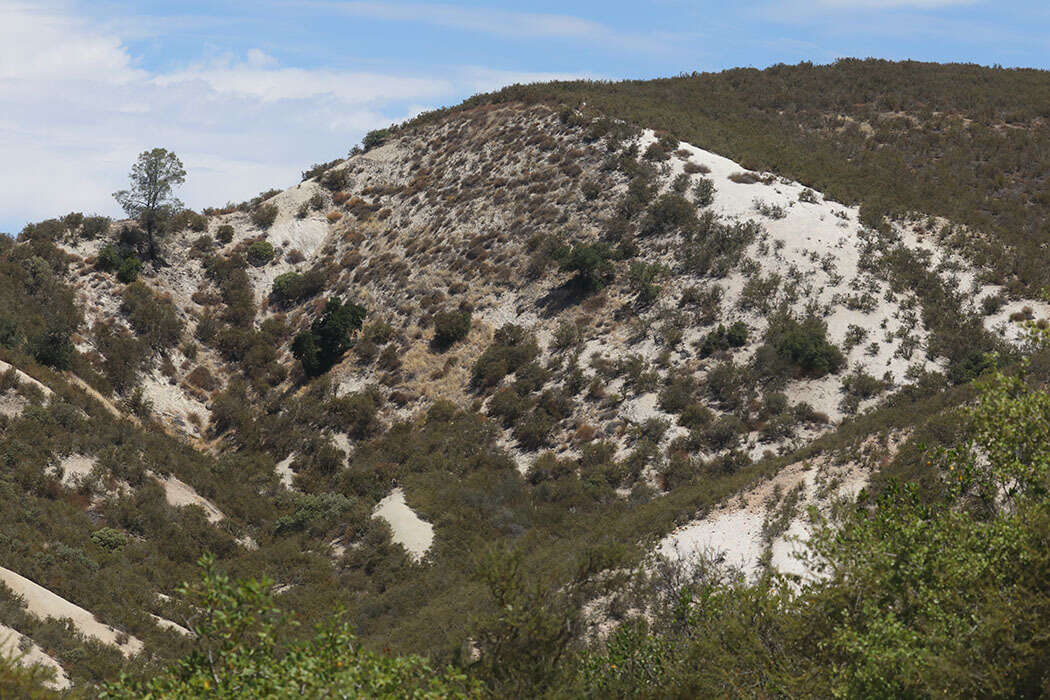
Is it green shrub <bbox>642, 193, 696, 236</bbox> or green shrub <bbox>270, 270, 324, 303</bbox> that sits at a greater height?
green shrub <bbox>642, 193, 696, 236</bbox>

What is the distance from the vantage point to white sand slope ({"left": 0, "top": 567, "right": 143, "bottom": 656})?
21.2m

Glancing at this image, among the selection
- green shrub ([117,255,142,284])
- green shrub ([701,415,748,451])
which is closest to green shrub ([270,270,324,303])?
green shrub ([117,255,142,284])

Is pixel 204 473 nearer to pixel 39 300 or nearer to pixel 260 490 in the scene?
pixel 260 490

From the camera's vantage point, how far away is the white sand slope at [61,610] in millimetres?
21203

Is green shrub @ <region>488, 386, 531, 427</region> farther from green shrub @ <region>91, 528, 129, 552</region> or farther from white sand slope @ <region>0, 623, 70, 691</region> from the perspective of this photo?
white sand slope @ <region>0, 623, 70, 691</region>

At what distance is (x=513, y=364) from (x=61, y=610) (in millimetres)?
28256

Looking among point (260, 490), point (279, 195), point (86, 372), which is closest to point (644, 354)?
point (260, 490)

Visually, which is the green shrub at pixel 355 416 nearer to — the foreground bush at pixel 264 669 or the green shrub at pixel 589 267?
the green shrub at pixel 589 267

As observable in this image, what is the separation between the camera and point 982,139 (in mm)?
61406

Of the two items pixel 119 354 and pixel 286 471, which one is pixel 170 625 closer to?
pixel 286 471

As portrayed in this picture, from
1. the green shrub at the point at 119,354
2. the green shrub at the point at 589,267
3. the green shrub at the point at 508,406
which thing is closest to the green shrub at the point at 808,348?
the green shrub at the point at 589,267

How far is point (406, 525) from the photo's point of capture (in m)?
34.7

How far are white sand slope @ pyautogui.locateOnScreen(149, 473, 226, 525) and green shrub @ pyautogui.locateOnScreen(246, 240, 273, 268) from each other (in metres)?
29.7

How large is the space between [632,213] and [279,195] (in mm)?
34998
